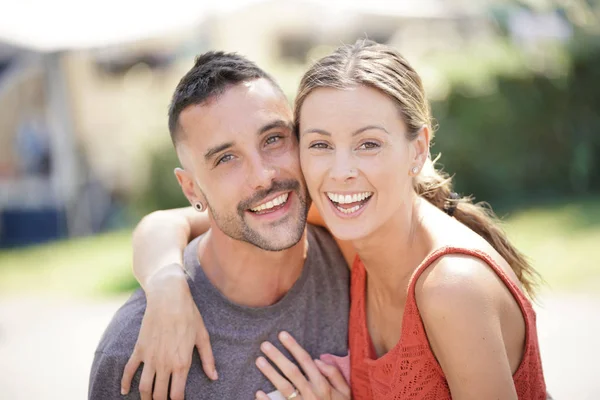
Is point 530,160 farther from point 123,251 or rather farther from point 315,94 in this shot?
point 315,94

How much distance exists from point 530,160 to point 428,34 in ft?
26.8

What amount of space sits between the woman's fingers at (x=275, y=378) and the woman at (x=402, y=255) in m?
0.01

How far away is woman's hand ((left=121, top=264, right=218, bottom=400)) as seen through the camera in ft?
9.08

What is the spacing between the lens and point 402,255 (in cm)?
298

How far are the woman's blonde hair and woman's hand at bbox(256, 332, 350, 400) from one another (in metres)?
0.93

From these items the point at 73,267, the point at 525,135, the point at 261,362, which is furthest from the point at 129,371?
the point at 525,135

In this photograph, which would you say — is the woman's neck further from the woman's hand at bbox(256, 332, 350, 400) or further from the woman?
the woman's hand at bbox(256, 332, 350, 400)

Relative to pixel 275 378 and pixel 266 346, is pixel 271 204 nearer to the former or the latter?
pixel 266 346

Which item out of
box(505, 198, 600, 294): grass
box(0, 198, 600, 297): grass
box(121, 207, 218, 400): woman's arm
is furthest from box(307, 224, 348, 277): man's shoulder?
box(0, 198, 600, 297): grass

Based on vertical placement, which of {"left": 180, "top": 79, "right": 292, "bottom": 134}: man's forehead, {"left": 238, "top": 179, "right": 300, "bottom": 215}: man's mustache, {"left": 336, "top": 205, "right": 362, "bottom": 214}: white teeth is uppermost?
{"left": 180, "top": 79, "right": 292, "bottom": 134}: man's forehead

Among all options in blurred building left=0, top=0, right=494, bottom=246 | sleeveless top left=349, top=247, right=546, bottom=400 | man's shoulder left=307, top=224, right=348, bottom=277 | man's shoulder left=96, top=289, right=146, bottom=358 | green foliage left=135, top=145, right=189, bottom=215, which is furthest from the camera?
blurred building left=0, top=0, right=494, bottom=246

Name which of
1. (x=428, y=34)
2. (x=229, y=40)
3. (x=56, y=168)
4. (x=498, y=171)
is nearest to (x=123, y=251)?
(x=56, y=168)

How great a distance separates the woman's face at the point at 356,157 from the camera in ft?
9.11

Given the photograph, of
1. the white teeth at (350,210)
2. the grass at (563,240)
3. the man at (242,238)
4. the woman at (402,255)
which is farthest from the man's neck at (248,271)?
the grass at (563,240)
